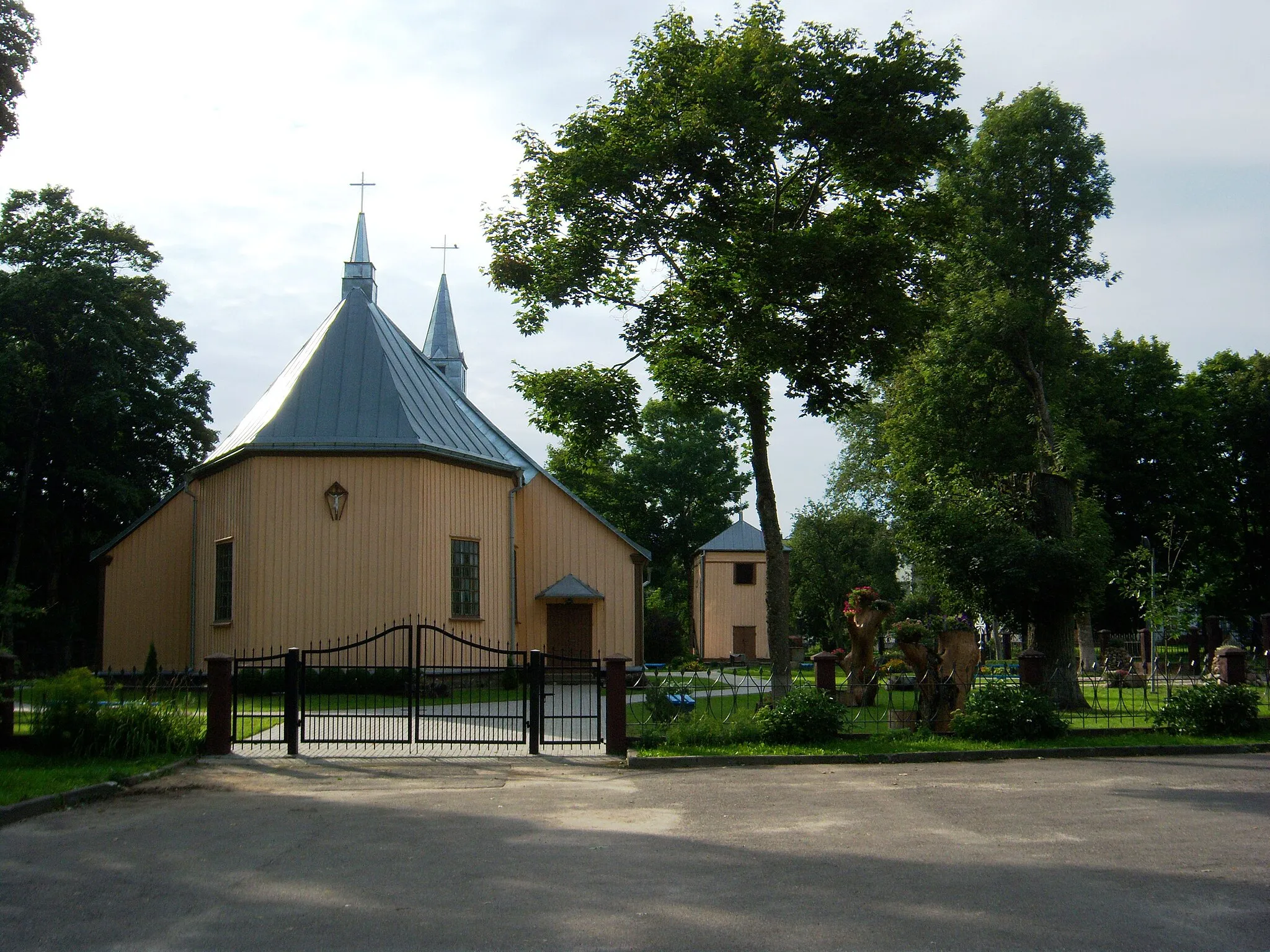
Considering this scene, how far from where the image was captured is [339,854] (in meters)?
8.31

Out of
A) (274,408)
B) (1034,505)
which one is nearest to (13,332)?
(274,408)

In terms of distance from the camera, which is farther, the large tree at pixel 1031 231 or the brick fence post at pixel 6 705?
the large tree at pixel 1031 231

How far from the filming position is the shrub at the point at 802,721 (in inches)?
572

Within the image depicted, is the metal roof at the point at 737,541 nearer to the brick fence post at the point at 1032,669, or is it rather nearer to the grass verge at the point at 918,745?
the brick fence post at the point at 1032,669

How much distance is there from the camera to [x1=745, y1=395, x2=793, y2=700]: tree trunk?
58.0 feet

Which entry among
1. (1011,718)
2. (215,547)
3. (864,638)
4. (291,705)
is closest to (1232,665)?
(1011,718)

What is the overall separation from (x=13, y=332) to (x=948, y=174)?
30.1m

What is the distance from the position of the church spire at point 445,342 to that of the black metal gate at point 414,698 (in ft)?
67.9

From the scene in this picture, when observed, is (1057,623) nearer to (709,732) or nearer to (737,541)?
(709,732)

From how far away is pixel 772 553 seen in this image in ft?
58.8

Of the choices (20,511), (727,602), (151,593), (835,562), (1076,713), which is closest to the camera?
(1076,713)

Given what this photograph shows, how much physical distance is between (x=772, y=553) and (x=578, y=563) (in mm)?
13391

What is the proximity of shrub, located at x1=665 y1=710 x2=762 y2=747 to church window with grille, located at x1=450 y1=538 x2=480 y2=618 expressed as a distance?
12.4m

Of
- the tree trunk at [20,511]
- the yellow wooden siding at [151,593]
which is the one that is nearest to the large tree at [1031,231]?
the yellow wooden siding at [151,593]
